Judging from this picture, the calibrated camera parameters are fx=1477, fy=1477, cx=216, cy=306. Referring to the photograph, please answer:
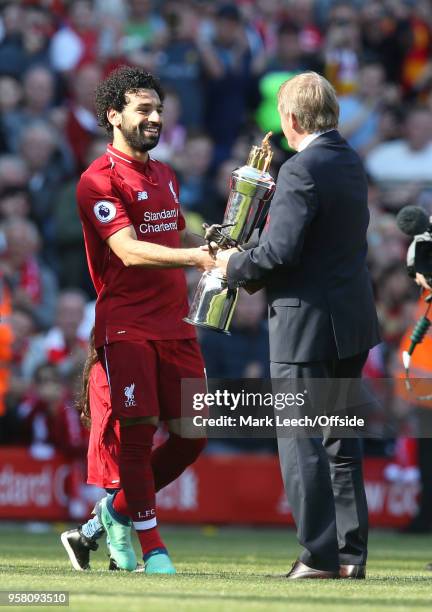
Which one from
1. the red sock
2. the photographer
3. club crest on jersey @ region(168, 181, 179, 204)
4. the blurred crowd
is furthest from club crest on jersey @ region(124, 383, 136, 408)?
the blurred crowd

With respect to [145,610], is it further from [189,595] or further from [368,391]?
[368,391]

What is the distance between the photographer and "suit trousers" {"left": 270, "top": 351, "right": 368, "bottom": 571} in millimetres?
6504

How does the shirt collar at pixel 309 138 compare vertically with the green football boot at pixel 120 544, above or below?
above

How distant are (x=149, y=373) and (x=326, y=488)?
110 cm

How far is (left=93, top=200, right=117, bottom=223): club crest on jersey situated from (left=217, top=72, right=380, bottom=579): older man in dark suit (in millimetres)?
669

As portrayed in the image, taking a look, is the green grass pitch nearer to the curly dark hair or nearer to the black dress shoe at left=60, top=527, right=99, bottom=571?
the black dress shoe at left=60, top=527, right=99, bottom=571

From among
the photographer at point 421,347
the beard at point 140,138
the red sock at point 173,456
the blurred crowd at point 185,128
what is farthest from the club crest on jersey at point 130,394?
the blurred crowd at point 185,128

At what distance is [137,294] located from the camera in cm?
720

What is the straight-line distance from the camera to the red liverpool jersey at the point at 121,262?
7.13 meters

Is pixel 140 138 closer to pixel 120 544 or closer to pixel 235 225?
pixel 235 225

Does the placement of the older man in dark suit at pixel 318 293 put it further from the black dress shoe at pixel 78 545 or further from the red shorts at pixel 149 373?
the black dress shoe at pixel 78 545

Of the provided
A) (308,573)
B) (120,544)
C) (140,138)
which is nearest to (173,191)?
(140,138)

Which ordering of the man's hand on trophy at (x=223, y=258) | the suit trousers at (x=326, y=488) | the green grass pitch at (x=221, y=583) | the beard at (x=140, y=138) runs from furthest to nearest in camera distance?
the beard at (x=140, y=138) → the man's hand on trophy at (x=223, y=258) → the suit trousers at (x=326, y=488) → the green grass pitch at (x=221, y=583)

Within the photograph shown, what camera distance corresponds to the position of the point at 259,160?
7.10 meters
